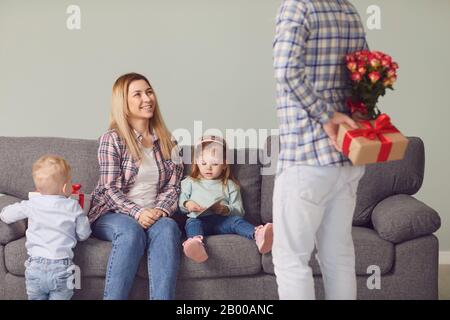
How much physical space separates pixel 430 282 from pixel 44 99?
2.29 meters

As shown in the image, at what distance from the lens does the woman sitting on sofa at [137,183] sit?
2576 mm

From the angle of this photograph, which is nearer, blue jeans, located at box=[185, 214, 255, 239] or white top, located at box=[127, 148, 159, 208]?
blue jeans, located at box=[185, 214, 255, 239]

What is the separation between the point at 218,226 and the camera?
2859 millimetres

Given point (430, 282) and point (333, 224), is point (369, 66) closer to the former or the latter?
point (333, 224)

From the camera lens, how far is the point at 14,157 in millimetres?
3086

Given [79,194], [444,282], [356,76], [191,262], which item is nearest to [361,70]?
[356,76]

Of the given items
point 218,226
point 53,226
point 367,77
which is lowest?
point 218,226

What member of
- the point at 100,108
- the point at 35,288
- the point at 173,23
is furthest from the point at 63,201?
the point at 173,23

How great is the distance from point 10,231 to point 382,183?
1656 mm

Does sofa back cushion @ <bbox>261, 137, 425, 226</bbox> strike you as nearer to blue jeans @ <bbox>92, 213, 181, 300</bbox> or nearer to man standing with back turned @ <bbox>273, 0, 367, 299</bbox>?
blue jeans @ <bbox>92, 213, 181, 300</bbox>

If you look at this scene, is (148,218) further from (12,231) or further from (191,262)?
(12,231)

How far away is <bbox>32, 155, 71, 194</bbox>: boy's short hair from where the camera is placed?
2.53 metres

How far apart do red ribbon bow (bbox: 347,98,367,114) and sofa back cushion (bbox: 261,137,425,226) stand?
107 cm

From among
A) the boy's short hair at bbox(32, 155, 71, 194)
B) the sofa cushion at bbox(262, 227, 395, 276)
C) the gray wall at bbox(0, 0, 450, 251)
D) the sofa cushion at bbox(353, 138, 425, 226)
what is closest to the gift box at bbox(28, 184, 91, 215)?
the boy's short hair at bbox(32, 155, 71, 194)
